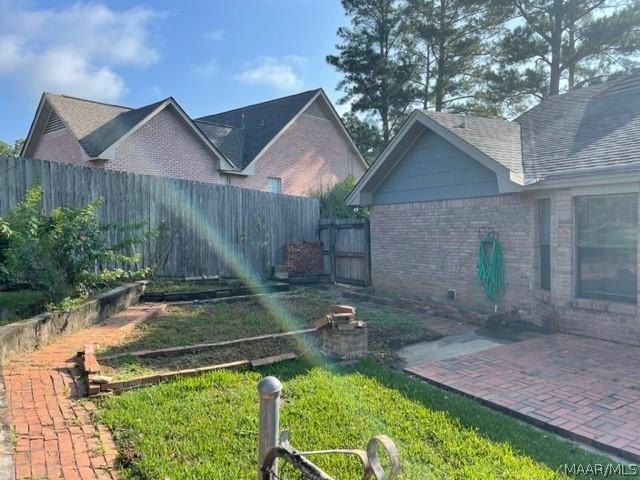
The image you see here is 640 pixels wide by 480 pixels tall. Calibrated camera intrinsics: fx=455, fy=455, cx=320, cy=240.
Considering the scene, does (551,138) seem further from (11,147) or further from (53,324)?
(11,147)

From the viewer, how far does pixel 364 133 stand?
1029 inches

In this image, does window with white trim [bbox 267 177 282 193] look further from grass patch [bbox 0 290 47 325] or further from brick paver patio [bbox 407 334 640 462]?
brick paver patio [bbox 407 334 640 462]

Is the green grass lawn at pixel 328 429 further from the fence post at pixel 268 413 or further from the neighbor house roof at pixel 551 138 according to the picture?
the neighbor house roof at pixel 551 138

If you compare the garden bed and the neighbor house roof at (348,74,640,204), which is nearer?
the neighbor house roof at (348,74,640,204)

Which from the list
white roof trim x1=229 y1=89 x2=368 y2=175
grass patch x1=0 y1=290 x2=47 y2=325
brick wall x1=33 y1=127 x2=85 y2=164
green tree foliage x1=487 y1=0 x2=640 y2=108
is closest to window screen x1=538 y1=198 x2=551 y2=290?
grass patch x1=0 y1=290 x2=47 y2=325

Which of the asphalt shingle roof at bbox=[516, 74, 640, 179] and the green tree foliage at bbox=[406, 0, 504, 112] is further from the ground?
the green tree foliage at bbox=[406, 0, 504, 112]

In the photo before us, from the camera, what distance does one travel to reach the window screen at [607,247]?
6.31m

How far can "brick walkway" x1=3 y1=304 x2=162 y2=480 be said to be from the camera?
295cm

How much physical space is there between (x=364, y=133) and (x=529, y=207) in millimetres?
19432

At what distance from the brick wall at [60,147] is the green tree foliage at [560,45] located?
18.6 metres

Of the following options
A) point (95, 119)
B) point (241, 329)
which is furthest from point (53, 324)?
point (95, 119)

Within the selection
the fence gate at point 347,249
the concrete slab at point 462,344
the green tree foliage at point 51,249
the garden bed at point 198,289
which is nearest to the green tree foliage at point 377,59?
the fence gate at point 347,249

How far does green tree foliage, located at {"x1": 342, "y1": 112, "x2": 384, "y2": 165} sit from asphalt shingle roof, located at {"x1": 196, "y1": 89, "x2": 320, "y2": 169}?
5095 millimetres

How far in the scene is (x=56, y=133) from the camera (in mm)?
17500
